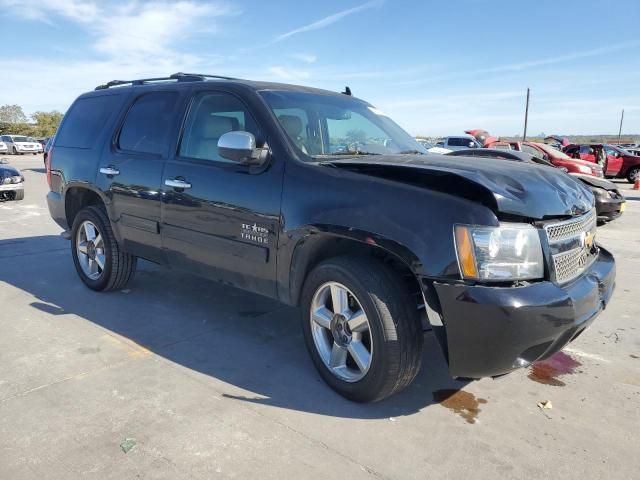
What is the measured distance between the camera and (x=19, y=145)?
36.2m

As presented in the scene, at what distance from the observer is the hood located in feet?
8.53

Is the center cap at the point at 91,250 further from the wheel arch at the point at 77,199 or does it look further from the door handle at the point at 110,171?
the door handle at the point at 110,171

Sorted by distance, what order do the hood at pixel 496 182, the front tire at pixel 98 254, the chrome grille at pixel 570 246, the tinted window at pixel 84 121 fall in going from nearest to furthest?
the hood at pixel 496 182 → the chrome grille at pixel 570 246 → the front tire at pixel 98 254 → the tinted window at pixel 84 121

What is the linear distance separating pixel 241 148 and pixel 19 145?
39250 millimetres

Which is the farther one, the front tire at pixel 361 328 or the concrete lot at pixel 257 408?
the front tire at pixel 361 328

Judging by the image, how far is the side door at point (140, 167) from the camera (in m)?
4.23

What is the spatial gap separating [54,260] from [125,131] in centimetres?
262

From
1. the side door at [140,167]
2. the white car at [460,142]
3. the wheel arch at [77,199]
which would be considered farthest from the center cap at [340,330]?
the white car at [460,142]

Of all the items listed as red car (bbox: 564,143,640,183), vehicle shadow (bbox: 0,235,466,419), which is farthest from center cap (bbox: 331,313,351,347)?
red car (bbox: 564,143,640,183)

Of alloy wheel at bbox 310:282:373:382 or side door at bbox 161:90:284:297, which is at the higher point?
side door at bbox 161:90:284:297

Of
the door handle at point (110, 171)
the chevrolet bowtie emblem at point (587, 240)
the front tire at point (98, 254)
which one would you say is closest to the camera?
the chevrolet bowtie emblem at point (587, 240)

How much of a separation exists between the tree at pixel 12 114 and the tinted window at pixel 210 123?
73.2 m

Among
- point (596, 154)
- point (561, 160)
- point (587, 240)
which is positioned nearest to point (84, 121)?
point (587, 240)

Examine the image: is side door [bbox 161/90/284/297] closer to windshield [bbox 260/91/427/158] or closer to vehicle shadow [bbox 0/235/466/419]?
windshield [bbox 260/91/427/158]
